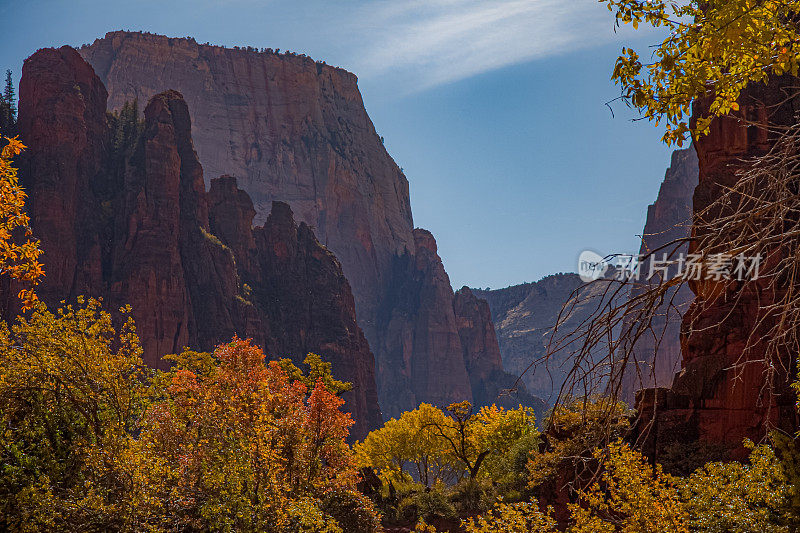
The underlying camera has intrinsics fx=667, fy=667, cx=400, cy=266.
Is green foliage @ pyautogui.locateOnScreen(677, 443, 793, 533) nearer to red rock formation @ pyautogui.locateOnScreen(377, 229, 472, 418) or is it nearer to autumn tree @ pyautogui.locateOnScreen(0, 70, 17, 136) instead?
autumn tree @ pyautogui.locateOnScreen(0, 70, 17, 136)

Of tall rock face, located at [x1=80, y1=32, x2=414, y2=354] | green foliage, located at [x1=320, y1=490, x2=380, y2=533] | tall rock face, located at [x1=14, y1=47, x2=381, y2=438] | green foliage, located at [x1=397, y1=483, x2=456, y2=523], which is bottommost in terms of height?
green foliage, located at [x1=397, y1=483, x2=456, y2=523]

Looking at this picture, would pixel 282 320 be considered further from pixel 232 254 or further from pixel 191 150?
pixel 191 150

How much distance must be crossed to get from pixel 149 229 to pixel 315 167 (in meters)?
74.6

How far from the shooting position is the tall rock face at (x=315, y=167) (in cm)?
14250

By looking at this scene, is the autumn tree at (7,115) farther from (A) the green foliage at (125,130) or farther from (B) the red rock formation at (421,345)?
(B) the red rock formation at (421,345)

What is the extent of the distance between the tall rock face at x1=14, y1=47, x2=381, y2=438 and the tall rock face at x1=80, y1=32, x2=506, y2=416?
149 feet

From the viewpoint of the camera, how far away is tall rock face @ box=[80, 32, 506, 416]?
14250 cm

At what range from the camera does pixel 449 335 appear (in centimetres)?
14762

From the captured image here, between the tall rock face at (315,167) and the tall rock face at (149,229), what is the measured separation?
45354 mm

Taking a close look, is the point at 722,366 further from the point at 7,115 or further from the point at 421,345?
the point at 421,345

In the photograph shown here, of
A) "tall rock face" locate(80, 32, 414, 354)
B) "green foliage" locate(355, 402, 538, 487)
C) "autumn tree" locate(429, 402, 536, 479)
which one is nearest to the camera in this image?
"autumn tree" locate(429, 402, 536, 479)

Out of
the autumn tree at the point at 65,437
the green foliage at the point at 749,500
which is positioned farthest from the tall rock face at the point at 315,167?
the green foliage at the point at 749,500

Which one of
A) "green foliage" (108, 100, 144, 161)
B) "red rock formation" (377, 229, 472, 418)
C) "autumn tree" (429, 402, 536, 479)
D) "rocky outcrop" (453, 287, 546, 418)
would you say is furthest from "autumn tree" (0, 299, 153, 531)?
"rocky outcrop" (453, 287, 546, 418)

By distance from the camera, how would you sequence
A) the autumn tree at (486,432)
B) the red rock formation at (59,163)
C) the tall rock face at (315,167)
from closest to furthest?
1. the autumn tree at (486,432)
2. the red rock formation at (59,163)
3. the tall rock face at (315,167)
